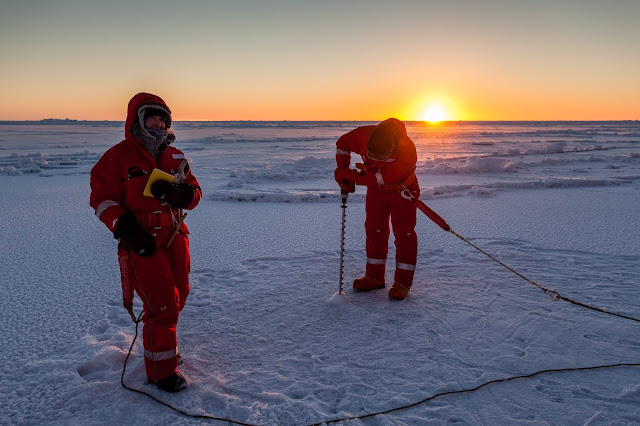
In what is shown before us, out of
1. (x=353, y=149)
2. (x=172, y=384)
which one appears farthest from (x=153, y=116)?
(x=353, y=149)

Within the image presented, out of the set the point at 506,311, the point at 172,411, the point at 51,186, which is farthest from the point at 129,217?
the point at 51,186

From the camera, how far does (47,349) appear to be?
9.00 feet

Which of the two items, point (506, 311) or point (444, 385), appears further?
point (506, 311)

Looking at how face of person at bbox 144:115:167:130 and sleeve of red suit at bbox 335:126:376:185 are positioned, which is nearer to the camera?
face of person at bbox 144:115:167:130

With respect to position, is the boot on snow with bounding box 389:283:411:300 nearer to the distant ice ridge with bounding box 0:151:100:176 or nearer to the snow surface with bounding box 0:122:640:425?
the snow surface with bounding box 0:122:640:425

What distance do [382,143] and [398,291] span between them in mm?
1237

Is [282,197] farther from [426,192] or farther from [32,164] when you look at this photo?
[32,164]

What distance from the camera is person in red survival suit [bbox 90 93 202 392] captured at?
223 cm

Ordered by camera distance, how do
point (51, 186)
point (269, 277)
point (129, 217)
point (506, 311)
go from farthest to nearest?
point (51, 186), point (269, 277), point (506, 311), point (129, 217)

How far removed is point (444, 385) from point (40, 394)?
2.23m

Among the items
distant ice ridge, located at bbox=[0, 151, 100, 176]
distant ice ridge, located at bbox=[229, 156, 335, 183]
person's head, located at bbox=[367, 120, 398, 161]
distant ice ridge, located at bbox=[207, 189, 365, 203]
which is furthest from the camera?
distant ice ridge, located at bbox=[0, 151, 100, 176]

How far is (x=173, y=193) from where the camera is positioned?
7.38 ft

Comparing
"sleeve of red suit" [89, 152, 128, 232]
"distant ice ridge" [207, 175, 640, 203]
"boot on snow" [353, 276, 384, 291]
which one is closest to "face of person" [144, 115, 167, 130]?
"sleeve of red suit" [89, 152, 128, 232]

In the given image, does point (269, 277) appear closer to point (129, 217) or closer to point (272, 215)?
point (129, 217)
